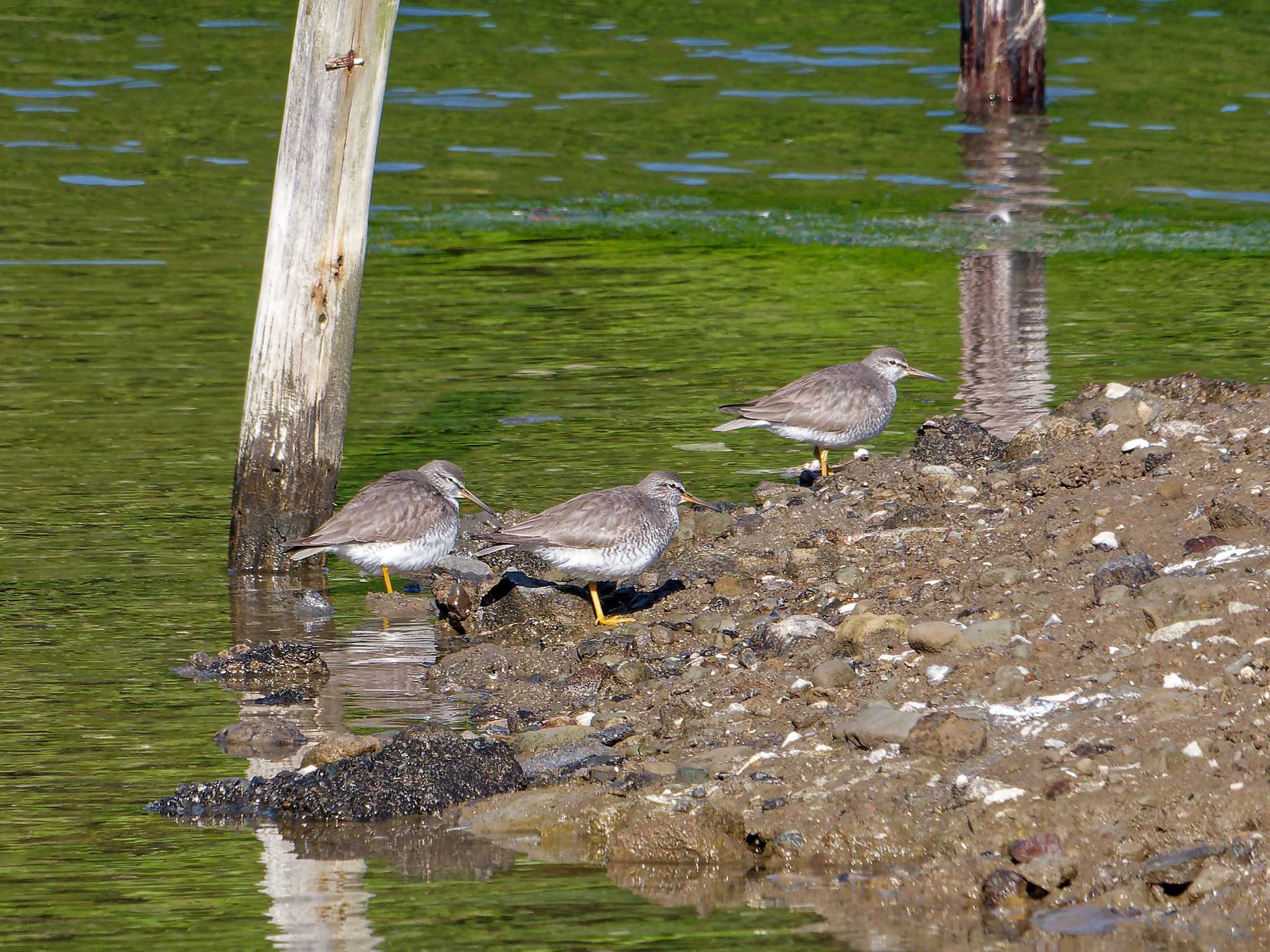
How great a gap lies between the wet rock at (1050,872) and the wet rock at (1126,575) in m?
2.22

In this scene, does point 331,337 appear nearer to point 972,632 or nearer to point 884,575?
point 884,575

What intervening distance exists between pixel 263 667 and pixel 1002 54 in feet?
61.0

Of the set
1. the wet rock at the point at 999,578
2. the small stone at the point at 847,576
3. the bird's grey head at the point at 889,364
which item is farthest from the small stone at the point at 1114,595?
the bird's grey head at the point at 889,364

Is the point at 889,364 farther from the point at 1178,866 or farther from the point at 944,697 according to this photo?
the point at 1178,866

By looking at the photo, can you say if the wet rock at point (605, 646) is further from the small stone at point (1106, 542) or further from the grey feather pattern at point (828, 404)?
the grey feather pattern at point (828, 404)

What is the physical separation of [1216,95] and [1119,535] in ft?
66.0

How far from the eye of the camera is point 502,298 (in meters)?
19.3

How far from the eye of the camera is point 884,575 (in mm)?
10562

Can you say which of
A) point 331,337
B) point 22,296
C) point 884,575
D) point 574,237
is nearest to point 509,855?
point 884,575

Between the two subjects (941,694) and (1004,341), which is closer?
(941,694)

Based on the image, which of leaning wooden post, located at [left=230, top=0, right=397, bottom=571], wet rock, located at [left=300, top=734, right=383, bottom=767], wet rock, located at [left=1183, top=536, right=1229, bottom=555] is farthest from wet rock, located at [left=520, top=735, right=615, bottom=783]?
leaning wooden post, located at [left=230, top=0, right=397, bottom=571]

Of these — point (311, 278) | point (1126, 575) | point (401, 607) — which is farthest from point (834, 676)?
point (311, 278)

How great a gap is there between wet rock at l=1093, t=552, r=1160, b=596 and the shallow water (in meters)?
2.70

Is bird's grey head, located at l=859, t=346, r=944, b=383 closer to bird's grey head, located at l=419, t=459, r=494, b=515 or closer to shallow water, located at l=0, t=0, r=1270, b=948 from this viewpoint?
shallow water, located at l=0, t=0, r=1270, b=948
